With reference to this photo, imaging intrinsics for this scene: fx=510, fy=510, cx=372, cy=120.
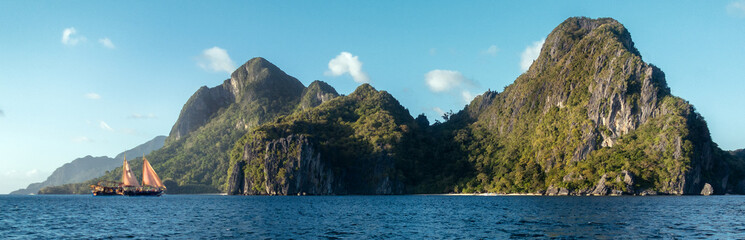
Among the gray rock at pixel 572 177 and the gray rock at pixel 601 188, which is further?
the gray rock at pixel 572 177

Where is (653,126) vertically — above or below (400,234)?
above

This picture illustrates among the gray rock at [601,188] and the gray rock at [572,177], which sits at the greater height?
the gray rock at [572,177]

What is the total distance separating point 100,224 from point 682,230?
2750 inches

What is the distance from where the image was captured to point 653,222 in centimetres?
6156

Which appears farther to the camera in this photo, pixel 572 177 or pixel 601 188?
pixel 572 177

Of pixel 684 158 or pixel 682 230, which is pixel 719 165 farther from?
pixel 682 230

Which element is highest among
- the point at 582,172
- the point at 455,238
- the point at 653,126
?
the point at 653,126

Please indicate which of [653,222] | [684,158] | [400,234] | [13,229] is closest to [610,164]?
[684,158]

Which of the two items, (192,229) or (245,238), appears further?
(192,229)

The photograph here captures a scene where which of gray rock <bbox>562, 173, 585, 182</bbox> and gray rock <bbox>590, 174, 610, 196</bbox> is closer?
gray rock <bbox>590, 174, 610, 196</bbox>

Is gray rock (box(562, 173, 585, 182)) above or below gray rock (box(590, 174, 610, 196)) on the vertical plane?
above

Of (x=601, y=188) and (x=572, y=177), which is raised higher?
(x=572, y=177)

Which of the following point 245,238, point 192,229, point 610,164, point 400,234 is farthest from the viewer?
point 610,164

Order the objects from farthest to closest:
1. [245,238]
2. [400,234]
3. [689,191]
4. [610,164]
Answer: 1. [610,164]
2. [689,191]
3. [400,234]
4. [245,238]
